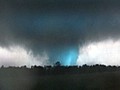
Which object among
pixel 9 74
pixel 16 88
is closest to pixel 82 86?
pixel 16 88

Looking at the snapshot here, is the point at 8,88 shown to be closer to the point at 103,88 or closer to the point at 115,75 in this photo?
the point at 103,88

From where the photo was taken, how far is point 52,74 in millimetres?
147875

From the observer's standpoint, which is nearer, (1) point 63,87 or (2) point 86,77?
(1) point 63,87

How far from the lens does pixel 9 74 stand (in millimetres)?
140750

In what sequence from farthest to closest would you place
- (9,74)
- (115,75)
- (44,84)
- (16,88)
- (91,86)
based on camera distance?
(9,74), (115,75), (44,84), (91,86), (16,88)

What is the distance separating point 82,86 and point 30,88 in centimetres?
1348

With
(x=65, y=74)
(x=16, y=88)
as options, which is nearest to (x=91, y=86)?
(x=16, y=88)

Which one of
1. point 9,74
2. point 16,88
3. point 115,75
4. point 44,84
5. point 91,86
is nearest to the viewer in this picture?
point 16,88

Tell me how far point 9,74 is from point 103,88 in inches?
1751

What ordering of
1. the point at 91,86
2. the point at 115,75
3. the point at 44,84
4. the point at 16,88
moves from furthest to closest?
the point at 115,75 → the point at 44,84 → the point at 91,86 → the point at 16,88

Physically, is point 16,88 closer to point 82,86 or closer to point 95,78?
point 82,86

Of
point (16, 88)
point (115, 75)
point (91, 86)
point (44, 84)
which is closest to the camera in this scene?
point (16, 88)

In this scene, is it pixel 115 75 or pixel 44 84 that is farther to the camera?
pixel 115 75

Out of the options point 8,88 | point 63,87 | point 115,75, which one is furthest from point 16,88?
point 115,75
